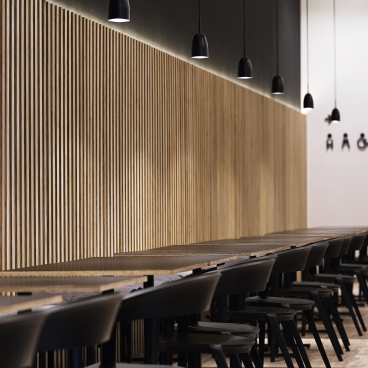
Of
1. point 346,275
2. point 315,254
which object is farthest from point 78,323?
point 346,275

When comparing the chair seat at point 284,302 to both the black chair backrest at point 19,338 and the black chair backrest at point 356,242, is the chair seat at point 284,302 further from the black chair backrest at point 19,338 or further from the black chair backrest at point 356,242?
the black chair backrest at point 19,338

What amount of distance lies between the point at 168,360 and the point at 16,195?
5.65 ft

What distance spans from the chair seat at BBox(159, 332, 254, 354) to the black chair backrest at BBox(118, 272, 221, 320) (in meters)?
0.45

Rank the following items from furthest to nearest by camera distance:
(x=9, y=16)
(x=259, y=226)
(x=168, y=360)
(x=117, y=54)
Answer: (x=259, y=226)
(x=117, y=54)
(x=9, y=16)
(x=168, y=360)

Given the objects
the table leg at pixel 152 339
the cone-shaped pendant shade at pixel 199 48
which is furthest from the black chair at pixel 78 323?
the cone-shaped pendant shade at pixel 199 48

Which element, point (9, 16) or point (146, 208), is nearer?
point (9, 16)

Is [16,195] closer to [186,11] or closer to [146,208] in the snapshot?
[146,208]

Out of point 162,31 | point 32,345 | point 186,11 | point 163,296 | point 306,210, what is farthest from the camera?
point 306,210

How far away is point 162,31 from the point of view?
6863 millimetres

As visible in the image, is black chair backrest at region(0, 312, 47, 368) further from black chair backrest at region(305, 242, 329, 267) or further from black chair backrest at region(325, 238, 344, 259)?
black chair backrest at region(325, 238, 344, 259)

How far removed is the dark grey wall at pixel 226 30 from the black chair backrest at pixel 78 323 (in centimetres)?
357

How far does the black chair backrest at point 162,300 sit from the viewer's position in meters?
2.46

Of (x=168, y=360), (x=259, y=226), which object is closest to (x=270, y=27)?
(x=259, y=226)

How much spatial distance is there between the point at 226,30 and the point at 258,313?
521 cm
